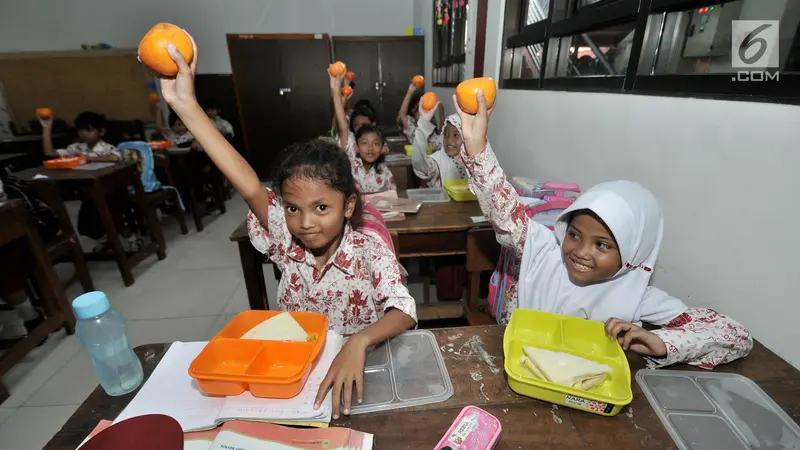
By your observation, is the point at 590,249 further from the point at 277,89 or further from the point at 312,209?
the point at 277,89

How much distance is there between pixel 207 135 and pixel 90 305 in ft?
1.46

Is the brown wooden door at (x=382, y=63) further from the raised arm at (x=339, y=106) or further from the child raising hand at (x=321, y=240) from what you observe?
the child raising hand at (x=321, y=240)

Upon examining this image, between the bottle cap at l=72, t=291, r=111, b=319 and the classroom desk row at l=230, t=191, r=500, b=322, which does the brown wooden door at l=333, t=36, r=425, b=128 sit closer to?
the classroom desk row at l=230, t=191, r=500, b=322

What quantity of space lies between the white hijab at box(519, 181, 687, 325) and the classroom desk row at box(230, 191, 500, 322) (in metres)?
0.60

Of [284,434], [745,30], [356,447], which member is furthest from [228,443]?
[745,30]

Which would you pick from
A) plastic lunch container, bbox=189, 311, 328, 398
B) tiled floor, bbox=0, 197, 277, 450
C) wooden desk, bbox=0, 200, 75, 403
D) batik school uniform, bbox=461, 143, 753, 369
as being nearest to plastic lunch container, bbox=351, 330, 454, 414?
plastic lunch container, bbox=189, 311, 328, 398

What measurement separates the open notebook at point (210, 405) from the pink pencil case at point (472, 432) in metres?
0.23

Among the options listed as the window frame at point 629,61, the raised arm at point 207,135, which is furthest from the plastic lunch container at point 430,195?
the raised arm at point 207,135

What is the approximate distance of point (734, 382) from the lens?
2.48 feet

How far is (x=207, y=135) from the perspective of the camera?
0.89 m

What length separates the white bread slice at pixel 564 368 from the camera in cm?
71

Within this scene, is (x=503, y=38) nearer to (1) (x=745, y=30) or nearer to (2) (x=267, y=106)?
(1) (x=745, y=30)

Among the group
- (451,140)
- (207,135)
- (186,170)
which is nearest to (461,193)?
(451,140)

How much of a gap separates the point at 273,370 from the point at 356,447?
0.85 feet
